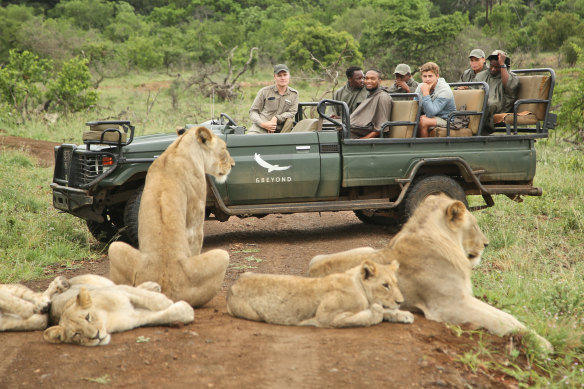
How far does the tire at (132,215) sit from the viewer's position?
706cm

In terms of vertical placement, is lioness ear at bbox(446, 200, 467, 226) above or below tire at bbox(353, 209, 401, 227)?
above

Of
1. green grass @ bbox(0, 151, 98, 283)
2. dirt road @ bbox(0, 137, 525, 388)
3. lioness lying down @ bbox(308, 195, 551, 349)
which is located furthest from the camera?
green grass @ bbox(0, 151, 98, 283)

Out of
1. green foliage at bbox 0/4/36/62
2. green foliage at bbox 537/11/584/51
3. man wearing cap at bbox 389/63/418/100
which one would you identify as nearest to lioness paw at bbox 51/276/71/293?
man wearing cap at bbox 389/63/418/100

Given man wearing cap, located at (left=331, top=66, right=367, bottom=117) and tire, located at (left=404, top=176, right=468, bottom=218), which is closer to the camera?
tire, located at (left=404, top=176, right=468, bottom=218)

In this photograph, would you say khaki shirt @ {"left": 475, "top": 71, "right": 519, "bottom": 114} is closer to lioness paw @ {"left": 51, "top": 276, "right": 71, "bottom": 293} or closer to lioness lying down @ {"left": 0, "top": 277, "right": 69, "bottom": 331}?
lioness paw @ {"left": 51, "top": 276, "right": 71, "bottom": 293}

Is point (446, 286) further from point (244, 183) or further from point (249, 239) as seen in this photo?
point (249, 239)

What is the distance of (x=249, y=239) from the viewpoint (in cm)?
795

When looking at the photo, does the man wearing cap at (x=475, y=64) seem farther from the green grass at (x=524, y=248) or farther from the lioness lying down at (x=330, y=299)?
the lioness lying down at (x=330, y=299)

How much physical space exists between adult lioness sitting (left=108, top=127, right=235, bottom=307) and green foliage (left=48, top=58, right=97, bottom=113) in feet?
42.4

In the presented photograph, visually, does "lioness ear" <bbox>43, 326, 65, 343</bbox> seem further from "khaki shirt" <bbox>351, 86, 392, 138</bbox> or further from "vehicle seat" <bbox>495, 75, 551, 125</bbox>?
"vehicle seat" <bbox>495, 75, 551, 125</bbox>

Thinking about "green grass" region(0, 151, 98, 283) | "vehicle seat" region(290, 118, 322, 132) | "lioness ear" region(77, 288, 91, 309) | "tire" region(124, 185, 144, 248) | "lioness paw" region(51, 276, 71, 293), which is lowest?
"green grass" region(0, 151, 98, 283)

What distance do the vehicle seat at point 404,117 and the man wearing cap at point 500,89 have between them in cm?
106

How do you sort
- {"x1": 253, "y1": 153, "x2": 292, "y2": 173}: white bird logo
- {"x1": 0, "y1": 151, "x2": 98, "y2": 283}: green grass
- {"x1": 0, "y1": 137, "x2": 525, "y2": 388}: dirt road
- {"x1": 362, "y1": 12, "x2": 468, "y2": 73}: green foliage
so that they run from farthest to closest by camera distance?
{"x1": 362, "y1": 12, "x2": 468, "y2": 73}: green foliage < {"x1": 253, "y1": 153, "x2": 292, "y2": 173}: white bird logo < {"x1": 0, "y1": 151, "x2": 98, "y2": 283}: green grass < {"x1": 0, "y1": 137, "x2": 525, "y2": 388}: dirt road

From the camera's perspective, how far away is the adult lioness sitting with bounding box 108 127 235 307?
4.66m
